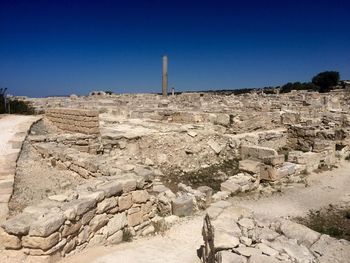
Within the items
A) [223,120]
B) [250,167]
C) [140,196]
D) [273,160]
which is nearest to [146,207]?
[140,196]

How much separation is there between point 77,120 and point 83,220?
7473 millimetres

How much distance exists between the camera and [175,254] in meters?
4.25

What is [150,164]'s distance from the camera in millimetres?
10039

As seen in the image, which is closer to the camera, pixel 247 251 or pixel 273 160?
pixel 247 251

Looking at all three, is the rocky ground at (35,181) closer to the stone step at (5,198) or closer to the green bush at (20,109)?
the stone step at (5,198)

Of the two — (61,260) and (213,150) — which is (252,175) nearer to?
(213,150)

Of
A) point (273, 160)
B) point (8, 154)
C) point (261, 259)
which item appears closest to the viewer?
point (261, 259)

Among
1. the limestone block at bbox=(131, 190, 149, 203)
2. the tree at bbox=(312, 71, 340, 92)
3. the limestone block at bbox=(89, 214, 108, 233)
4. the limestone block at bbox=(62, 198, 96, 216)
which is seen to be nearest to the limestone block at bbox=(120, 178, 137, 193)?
the limestone block at bbox=(131, 190, 149, 203)

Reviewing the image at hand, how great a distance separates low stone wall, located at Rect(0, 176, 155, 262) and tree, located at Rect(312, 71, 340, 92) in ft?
177

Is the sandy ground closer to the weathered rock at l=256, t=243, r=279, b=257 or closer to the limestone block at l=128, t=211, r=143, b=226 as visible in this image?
the limestone block at l=128, t=211, r=143, b=226

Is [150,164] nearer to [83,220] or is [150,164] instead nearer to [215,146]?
[215,146]

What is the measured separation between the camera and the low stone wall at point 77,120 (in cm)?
1031

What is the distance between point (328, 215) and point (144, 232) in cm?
392

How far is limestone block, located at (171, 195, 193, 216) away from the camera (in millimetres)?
5922
